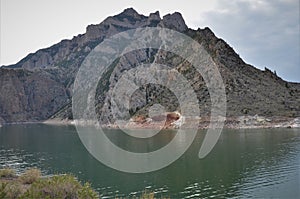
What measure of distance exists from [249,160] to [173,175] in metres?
16.6

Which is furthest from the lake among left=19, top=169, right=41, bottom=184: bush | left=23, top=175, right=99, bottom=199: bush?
left=23, top=175, right=99, bottom=199: bush

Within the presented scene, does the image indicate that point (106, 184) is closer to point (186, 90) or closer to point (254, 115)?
point (254, 115)

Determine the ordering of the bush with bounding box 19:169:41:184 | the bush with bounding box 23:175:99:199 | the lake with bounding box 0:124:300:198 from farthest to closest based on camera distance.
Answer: the lake with bounding box 0:124:300:198 < the bush with bounding box 19:169:41:184 < the bush with bounding box 23:175:99:199

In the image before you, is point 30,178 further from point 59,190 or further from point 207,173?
point 207,173

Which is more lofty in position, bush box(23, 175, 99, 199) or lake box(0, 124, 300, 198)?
bush box(23, 175, 99, 199)

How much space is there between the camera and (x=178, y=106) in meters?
142

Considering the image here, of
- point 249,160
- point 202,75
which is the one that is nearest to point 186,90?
point 202,75

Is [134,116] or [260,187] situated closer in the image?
[260,187]

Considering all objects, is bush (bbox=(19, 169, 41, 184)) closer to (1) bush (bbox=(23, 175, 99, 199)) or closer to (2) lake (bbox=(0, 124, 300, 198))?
(2) lake (bbox=(0, 124, 300, 198))

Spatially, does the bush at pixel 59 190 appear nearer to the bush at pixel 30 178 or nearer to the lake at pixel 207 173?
the bush at pixel 30 178

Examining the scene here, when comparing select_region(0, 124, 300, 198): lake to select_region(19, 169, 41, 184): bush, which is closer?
select_region(19, 169, 41, 184): bush

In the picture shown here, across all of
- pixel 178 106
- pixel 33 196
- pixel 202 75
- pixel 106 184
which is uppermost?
pixel 202 75

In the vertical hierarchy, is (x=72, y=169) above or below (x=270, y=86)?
below

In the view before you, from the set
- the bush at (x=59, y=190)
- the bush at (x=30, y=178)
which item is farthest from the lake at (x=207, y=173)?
the bush at (x=59, y=190)
